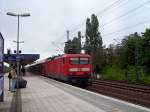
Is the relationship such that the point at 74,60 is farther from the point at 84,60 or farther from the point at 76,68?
the point at 84,60

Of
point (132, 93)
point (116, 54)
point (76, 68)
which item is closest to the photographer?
point (132, 93)

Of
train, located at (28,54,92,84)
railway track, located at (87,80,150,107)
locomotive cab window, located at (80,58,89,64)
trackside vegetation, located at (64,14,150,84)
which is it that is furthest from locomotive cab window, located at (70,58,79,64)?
trackside vegetation, located at (64,14,150,84)

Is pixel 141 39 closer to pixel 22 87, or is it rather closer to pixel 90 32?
pixel 90 32

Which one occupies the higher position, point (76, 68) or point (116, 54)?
point (116, 54)

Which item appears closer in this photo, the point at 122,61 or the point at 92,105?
the point at 92,105

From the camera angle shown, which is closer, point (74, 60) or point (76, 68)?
point (76, 68)

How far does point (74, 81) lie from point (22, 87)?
202 inches

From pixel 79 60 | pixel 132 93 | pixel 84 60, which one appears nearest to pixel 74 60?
pixel 79 60

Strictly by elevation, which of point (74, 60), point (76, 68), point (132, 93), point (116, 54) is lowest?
point (132, 93)

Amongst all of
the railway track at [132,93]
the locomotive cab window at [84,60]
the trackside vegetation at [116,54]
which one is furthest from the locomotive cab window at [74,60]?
the trackside vegetation at [116,54]

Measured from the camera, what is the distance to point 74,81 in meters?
31.1

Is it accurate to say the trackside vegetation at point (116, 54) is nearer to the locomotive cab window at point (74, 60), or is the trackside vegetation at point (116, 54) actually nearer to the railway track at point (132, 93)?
the locomotive cab window at point (74, 60)

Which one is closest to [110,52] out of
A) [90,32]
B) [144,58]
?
[90,32]

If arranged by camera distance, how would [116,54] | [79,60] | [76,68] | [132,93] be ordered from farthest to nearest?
[116,54]
[79,60]
[76,68]
[132,93]
